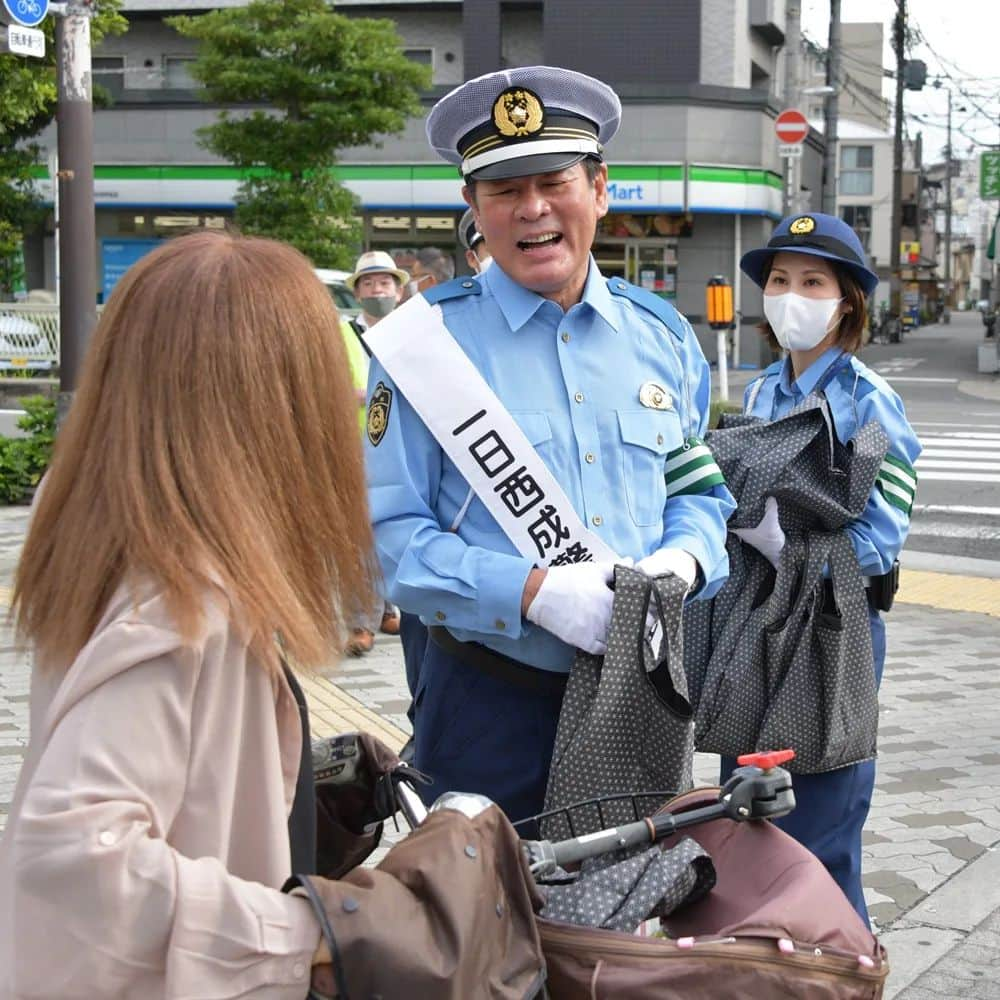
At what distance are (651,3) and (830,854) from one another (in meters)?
30.4

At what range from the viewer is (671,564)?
8.26ft

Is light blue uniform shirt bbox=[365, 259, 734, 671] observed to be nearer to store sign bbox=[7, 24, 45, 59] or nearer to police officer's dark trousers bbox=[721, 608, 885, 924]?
police officer's dark trousers bbox=[721, 608, 885, 924]

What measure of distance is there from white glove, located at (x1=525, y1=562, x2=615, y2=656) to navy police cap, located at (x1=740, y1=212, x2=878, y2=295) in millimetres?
1763

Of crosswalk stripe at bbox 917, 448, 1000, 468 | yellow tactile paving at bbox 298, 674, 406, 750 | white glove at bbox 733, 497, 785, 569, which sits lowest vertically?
crosswalk stripe at bbox 917, 448, 1000, 468

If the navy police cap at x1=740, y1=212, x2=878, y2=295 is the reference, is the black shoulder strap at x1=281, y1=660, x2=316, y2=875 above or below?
below

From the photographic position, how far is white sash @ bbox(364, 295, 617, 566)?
2.54 m

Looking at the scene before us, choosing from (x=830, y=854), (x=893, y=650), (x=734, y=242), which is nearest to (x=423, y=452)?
(x=830, y=854)

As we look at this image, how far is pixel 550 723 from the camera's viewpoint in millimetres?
2576

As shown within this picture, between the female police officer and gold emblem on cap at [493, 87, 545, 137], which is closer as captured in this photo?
gold emblem on cap at [493, 87, 545, 137]

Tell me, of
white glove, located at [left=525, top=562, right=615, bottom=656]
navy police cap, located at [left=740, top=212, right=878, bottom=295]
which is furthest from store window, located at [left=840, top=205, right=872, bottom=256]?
white glove, located at [left=525, top=562, right=615, bottom=656]

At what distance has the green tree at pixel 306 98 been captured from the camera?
24.5 m

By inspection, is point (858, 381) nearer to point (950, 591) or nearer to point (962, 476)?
point (950, 591)

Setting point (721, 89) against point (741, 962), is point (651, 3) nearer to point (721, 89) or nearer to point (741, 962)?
point (721, 89)

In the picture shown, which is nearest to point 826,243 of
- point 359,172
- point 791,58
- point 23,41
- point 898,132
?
point 23,41
